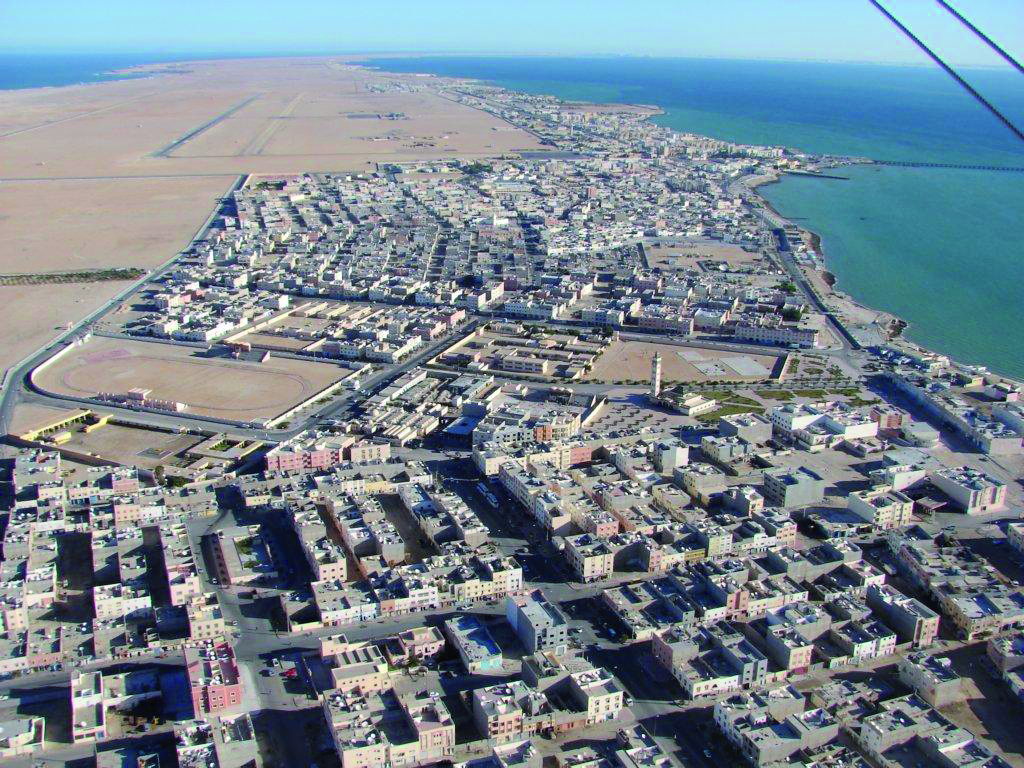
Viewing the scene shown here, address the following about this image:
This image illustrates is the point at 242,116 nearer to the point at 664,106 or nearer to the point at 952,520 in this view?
the point at 664,106

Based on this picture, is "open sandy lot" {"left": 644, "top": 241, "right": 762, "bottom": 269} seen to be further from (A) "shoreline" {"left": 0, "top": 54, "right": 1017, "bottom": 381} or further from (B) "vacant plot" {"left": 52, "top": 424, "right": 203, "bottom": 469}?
(B) "vacant plot" {"left": 52, "top": 424, "right": 203, "bottom": 469}

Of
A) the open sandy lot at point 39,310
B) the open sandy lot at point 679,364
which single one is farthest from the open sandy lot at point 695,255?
the open sandy lot at point 39,310

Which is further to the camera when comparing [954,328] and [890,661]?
[954,328]

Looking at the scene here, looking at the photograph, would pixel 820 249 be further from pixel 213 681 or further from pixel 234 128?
pixel 234 128

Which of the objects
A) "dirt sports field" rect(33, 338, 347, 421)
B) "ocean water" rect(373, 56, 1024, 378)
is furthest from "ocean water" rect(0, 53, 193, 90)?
"dirt sports field" rect(33, 338, 347, 421)

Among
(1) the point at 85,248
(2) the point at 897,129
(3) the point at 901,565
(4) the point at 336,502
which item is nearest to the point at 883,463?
(3) the point at 901,565

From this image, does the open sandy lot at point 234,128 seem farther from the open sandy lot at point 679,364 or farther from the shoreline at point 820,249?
the open sandy lot at point 679,364
